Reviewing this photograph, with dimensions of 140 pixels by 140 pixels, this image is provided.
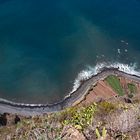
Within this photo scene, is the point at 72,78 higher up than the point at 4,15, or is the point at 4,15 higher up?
the point at 4,15

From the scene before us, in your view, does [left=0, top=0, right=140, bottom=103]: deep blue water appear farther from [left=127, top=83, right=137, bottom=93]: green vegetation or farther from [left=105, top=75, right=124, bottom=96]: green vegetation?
[left=127, top=83, right=137, bottom=93]: green vegetation

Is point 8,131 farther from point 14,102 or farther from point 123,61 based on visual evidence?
point 123,61

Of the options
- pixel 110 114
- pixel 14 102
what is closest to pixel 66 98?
pixel 14 102

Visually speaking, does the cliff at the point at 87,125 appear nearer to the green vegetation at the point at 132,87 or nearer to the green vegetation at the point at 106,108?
the green vegetation at the point at 106,108

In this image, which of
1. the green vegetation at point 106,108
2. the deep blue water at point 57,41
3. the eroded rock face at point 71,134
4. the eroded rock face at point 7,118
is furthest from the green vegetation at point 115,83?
the eroded rock face at point 71,134

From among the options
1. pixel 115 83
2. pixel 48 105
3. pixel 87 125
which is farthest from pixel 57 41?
pixel 87 125

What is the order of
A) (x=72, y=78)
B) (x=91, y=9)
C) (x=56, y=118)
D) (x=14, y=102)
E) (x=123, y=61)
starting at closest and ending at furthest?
(x=56, y=118) → (x=14, y=102) → (x=72, y=78) → (x=123, y=61) → (x=91, y=9)

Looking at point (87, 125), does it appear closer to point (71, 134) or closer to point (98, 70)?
point (71, 134)
